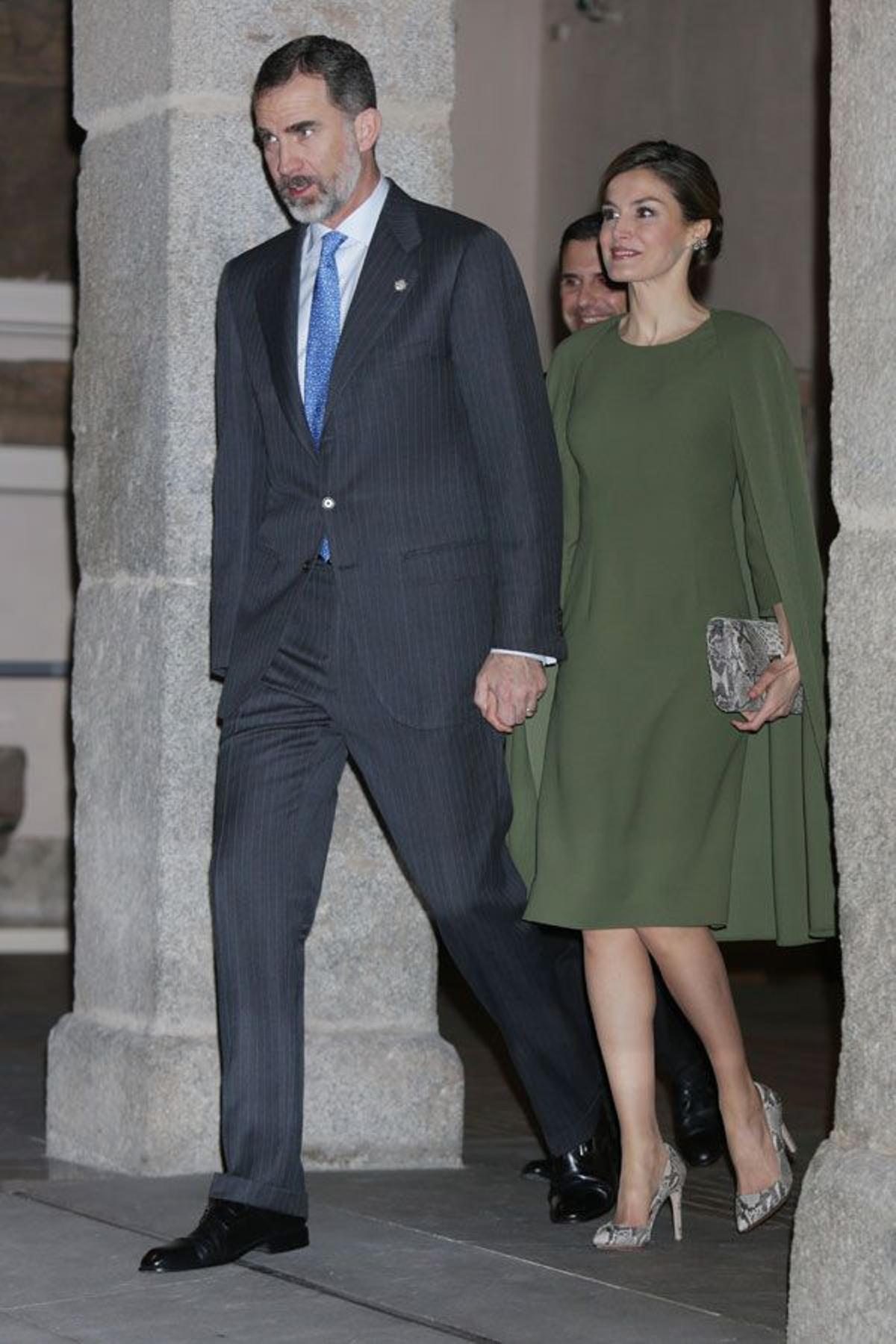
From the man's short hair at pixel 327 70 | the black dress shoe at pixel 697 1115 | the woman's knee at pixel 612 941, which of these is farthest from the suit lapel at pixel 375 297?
the black dress shoe at pixel 697 1115

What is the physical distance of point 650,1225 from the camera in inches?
188

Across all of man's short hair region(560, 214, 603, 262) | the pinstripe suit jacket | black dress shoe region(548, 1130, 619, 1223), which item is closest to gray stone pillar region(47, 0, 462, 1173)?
man's short hair region(560, 214, 603, 262)

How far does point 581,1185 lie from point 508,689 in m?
1.01

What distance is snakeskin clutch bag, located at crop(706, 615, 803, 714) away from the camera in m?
4.57

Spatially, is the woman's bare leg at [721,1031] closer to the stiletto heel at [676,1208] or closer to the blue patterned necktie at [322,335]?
the stiletto heel at [676,1208]

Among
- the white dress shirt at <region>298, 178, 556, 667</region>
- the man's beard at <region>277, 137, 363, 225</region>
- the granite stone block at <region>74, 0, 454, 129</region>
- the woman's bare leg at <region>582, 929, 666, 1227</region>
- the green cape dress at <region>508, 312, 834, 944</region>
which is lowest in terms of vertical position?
the woman's bare leg at <region>582, 929, 666, 1227</region>

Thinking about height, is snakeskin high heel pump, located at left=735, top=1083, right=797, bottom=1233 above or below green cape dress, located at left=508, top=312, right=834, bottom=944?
below

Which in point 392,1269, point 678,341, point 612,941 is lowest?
point 392,1269

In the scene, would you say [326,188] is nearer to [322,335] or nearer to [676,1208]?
[322,335]

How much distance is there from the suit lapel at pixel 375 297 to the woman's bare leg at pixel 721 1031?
114cm

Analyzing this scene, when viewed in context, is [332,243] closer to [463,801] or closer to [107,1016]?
[463,801]

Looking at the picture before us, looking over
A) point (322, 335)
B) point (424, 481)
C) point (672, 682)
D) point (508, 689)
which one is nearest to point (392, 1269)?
point (508, 689)

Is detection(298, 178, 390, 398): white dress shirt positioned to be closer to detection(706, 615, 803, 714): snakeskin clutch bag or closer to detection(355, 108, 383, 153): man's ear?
detection(355, 108, 383, 153): man's ear

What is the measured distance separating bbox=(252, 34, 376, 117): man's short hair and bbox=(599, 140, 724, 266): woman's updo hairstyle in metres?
0.47
